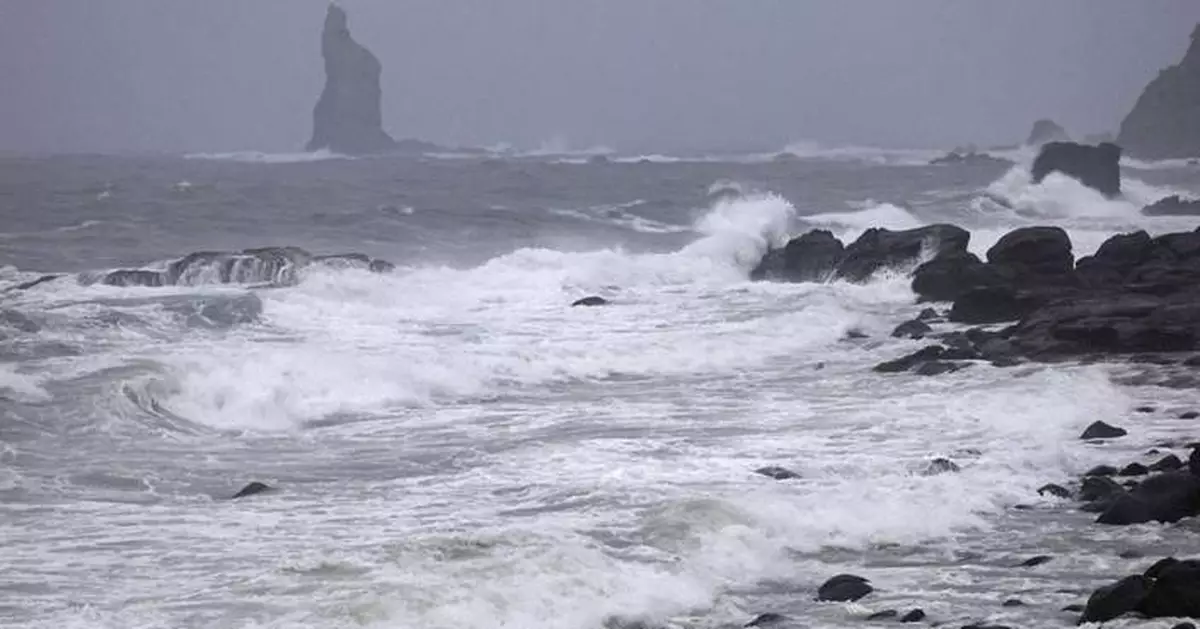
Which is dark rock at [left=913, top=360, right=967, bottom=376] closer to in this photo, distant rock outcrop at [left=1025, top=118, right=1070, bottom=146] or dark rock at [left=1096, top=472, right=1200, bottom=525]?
dark rock at [left=1096, top=472, right=1200, bottom=525]

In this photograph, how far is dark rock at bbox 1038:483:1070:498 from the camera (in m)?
13.0

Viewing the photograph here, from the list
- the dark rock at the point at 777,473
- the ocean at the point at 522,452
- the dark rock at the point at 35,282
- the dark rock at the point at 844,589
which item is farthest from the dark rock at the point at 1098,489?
the dark rock at the point at 35,282

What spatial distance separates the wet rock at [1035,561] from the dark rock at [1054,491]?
2.04 meters

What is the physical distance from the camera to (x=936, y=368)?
19891mm

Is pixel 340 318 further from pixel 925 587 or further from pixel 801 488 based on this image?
pixel 925 587

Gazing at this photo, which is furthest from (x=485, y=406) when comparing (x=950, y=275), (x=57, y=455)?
(x=950, y=275)

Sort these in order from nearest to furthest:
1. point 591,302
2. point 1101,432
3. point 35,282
A: point 1101,432
point 35,282
point 591,302

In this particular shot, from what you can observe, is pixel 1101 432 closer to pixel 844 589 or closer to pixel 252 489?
pixel 844 589

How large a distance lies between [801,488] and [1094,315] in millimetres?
10127

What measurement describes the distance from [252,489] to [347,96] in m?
107

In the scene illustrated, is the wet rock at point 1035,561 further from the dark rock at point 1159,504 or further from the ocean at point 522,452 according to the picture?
the dark rock at point 1159,504

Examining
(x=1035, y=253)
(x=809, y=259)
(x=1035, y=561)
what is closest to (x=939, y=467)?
(x=1035, y=561)

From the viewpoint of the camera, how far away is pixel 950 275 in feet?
91.4

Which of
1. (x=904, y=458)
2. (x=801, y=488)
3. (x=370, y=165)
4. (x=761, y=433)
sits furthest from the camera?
(x=370, y=165)
